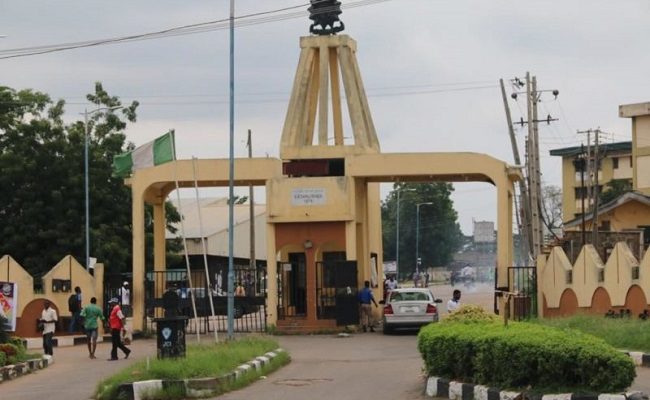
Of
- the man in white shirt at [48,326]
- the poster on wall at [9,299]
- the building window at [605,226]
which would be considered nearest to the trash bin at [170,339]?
the man in white shirt at [48,326]

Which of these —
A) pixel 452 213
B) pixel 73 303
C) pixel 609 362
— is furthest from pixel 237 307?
Result: pixel 452 213

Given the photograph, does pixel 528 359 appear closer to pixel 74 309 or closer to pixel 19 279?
pixel 74 309

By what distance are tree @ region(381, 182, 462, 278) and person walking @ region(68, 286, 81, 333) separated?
76345 millimetres

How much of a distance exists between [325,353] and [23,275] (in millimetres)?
12287

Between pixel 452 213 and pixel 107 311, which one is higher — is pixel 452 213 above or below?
above

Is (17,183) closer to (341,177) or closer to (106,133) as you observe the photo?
(106,133)

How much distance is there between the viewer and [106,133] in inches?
2333

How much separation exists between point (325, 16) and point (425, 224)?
7946 cm

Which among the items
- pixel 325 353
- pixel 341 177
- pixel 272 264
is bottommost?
pixel 325 353

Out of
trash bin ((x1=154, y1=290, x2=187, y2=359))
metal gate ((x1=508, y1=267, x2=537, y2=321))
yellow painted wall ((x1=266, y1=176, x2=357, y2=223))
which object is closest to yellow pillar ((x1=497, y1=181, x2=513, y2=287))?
metal gate ((x1=508, y1=267, x2=537, y2=321))

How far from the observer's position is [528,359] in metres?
15.9

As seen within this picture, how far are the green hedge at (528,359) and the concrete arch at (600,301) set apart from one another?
53.1ft

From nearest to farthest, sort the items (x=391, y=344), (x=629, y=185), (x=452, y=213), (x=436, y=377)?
(x=436, y=377) → (x=391, y=344) → (x=629, y=185) → (x=452, y=213)

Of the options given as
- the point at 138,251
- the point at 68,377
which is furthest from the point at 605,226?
the point at 68,377
